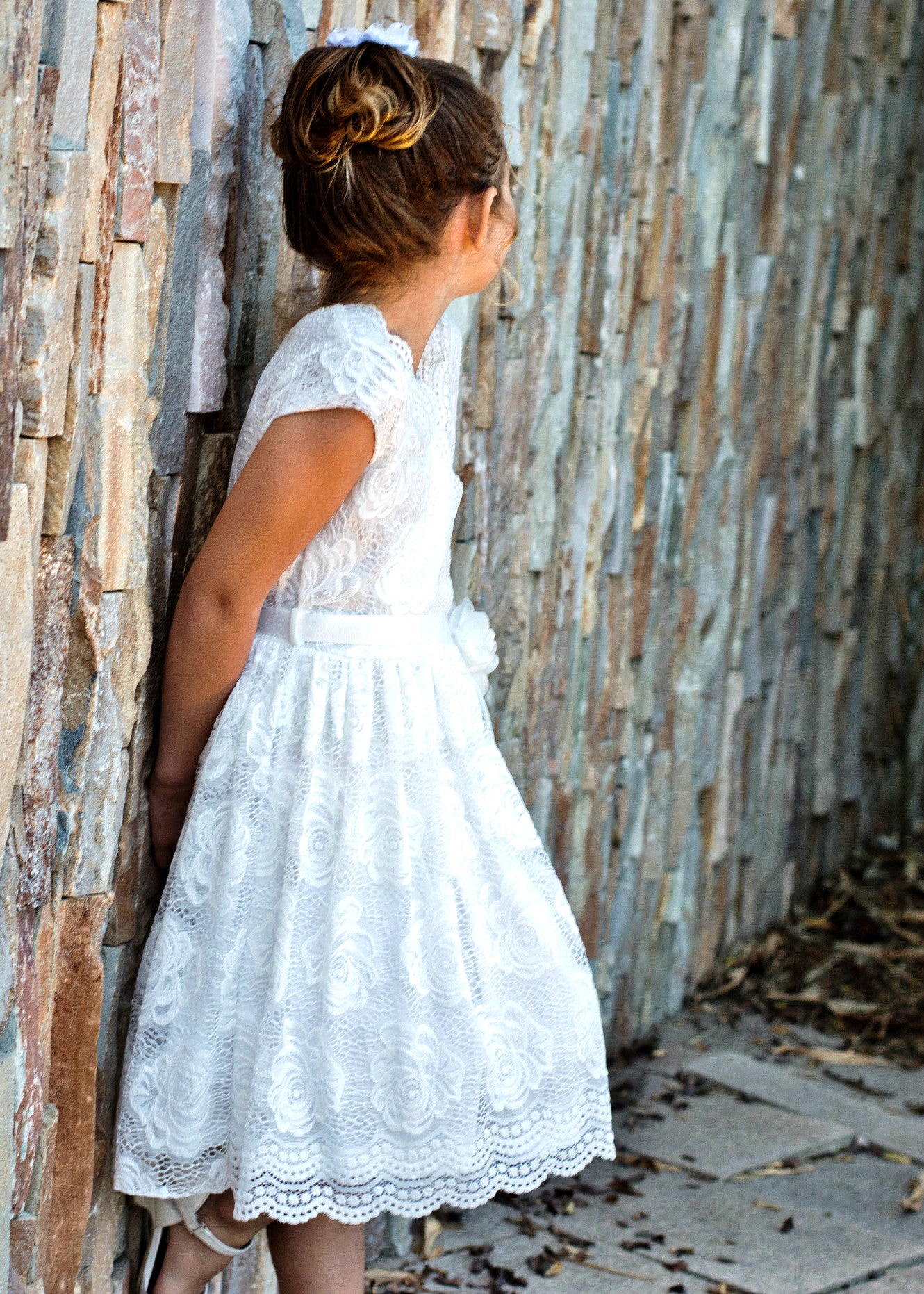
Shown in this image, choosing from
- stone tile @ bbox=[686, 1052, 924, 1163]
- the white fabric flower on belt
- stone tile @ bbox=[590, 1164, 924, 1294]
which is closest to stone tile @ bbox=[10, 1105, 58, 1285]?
the white fabric flower on belt

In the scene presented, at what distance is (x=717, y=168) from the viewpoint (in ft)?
9.39

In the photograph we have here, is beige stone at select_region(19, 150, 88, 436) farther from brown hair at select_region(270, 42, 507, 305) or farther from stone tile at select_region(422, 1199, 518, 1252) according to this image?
stone tile at select_region(422, 1199, 518, 1252)

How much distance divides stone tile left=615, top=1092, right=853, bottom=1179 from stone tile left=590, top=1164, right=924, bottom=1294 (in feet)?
0.27

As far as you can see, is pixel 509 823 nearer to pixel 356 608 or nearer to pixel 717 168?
pixel 356 608

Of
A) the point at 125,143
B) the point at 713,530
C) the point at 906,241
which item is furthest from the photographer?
the point at 906,241

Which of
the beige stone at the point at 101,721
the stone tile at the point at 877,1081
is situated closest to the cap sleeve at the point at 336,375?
the beige stone at the point at 101,721

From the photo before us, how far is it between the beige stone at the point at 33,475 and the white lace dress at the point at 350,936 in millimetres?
245

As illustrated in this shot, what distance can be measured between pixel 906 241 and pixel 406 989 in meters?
2.90

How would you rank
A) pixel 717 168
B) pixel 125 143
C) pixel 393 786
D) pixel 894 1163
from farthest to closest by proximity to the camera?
pixel 717 168, pixel 894 1163, pixel 393 786, pixel 125 143

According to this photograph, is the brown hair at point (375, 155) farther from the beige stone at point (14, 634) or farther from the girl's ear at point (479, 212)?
the beige stone at point (14, 634)

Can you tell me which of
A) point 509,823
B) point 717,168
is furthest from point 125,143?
point 717,168

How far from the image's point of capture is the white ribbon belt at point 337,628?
1.58 m

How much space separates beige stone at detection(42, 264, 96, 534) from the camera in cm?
136

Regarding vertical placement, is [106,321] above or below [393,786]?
above
